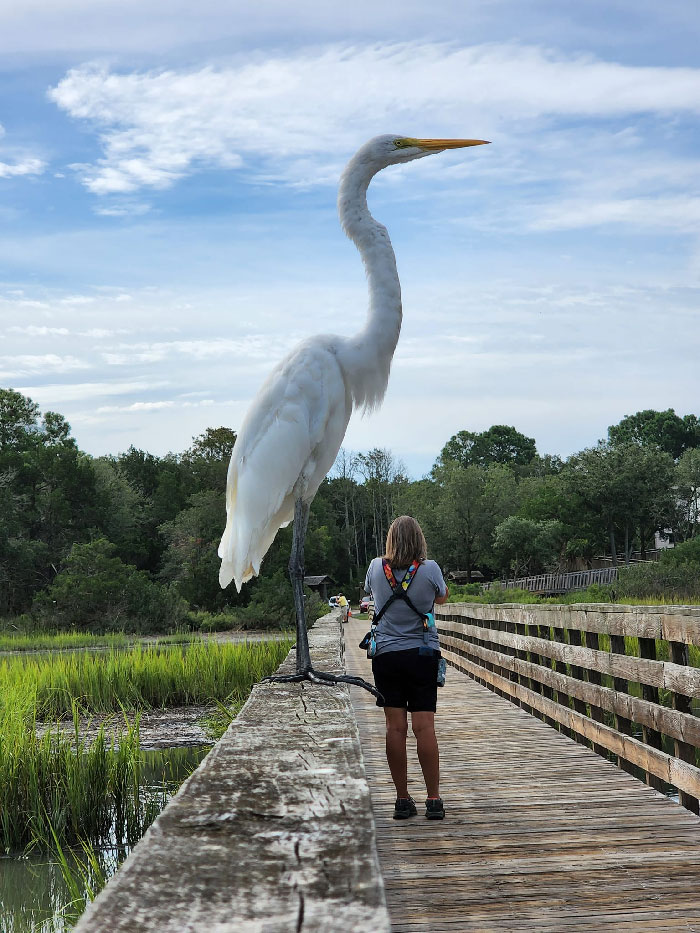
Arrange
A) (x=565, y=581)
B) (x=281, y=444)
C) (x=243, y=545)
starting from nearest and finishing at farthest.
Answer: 1. (x=281, y=444)
2. (x=243, y=545)
3. (x=565, y=581)

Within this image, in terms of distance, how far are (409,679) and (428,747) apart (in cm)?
32

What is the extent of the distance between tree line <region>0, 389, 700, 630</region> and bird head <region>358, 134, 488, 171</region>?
21822 millimetres

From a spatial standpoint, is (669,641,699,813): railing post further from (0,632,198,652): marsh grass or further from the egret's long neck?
(0,632,198,652): marsh grass

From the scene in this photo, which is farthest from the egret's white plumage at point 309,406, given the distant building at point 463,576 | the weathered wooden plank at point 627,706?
the distant building at point 463,576

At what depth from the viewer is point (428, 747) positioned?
3928 millimetres

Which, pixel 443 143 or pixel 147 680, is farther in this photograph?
pixel 147 680

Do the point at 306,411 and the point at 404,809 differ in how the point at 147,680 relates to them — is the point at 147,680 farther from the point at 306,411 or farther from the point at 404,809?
the point at 404,809

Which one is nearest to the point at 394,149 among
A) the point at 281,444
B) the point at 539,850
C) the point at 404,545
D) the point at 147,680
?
the point at 281,444

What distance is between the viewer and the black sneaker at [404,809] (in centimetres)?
402

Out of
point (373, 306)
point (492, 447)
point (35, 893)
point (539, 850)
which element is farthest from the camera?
point (492, 447)

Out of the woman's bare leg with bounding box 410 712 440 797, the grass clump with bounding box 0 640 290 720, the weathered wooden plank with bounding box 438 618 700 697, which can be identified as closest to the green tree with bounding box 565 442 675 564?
the grass clump with bounding box 0 640 290 720

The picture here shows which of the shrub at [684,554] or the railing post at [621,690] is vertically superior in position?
the railing post at [621,690]

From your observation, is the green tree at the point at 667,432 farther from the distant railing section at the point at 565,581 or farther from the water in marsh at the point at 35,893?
the water in marsh at the point at 35,893

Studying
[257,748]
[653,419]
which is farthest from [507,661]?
[653,419]
